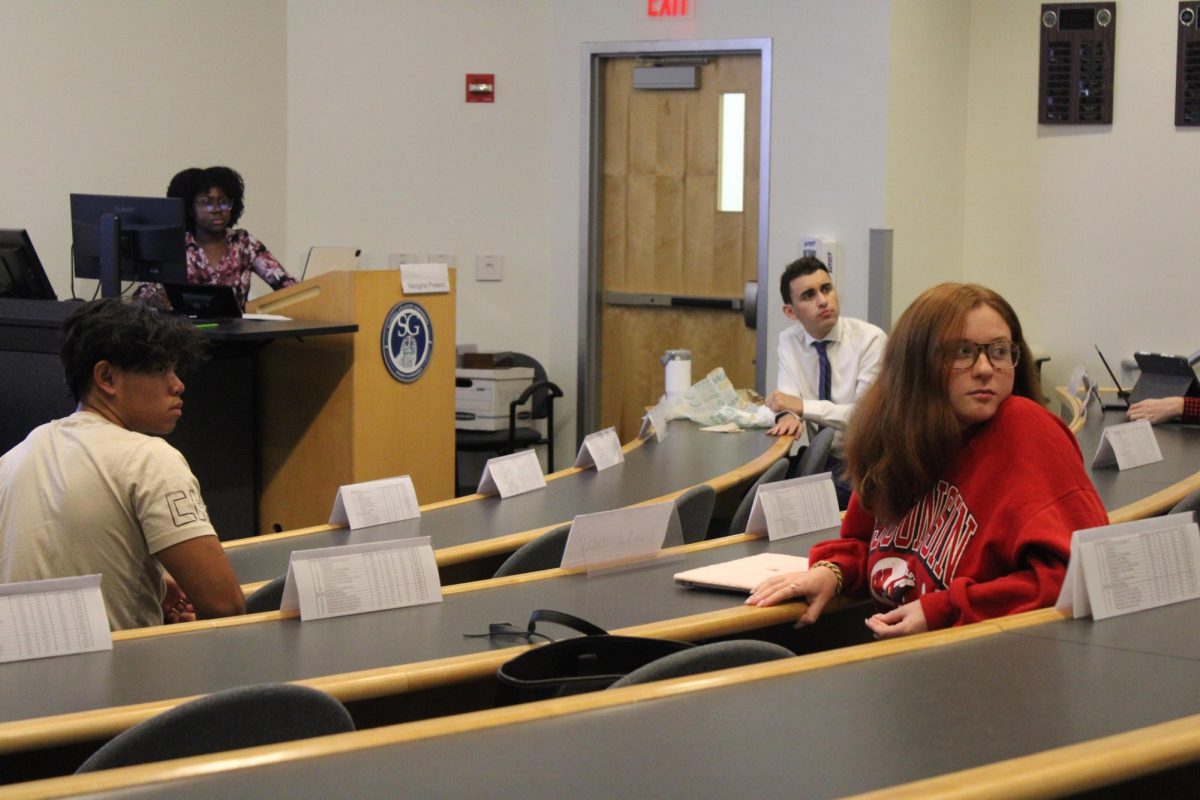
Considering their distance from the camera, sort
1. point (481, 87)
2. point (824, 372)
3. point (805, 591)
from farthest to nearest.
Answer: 1. point (481, 87)
2. point (824, 372)
3. point (805, 591)

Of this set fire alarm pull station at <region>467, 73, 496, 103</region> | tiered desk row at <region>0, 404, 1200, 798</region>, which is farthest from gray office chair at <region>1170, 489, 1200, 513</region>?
fire alarm pull station at <region>467, 73, 496, 103</region>

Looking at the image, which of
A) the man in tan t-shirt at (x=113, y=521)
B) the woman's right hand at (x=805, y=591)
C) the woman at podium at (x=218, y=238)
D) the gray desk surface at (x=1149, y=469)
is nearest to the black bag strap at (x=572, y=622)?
the woman's right hand at (x=805, y=591)

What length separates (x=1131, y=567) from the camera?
7.45 feet

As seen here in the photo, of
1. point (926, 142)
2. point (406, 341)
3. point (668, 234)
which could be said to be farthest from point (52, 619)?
point (926, 142)

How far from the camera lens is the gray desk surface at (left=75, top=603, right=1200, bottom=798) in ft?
4.89

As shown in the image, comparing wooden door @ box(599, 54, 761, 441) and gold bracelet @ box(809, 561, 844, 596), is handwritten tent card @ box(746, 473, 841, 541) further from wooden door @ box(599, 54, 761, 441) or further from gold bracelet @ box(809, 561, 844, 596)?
wooden door @ box(599, 54, 761, 441)

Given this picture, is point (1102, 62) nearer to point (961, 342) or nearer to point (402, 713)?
point (961, 342)

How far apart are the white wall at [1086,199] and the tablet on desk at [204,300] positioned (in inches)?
147

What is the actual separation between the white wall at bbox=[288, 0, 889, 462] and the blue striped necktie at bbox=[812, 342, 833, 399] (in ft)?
7.52

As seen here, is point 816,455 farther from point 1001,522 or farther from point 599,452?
point 1001,522

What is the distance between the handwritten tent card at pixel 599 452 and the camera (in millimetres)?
4332

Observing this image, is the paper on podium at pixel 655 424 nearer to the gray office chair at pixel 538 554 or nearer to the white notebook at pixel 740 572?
the gray office chair at pixel 538 554

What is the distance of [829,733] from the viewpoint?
1.67m

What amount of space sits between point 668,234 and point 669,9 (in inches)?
42.5
